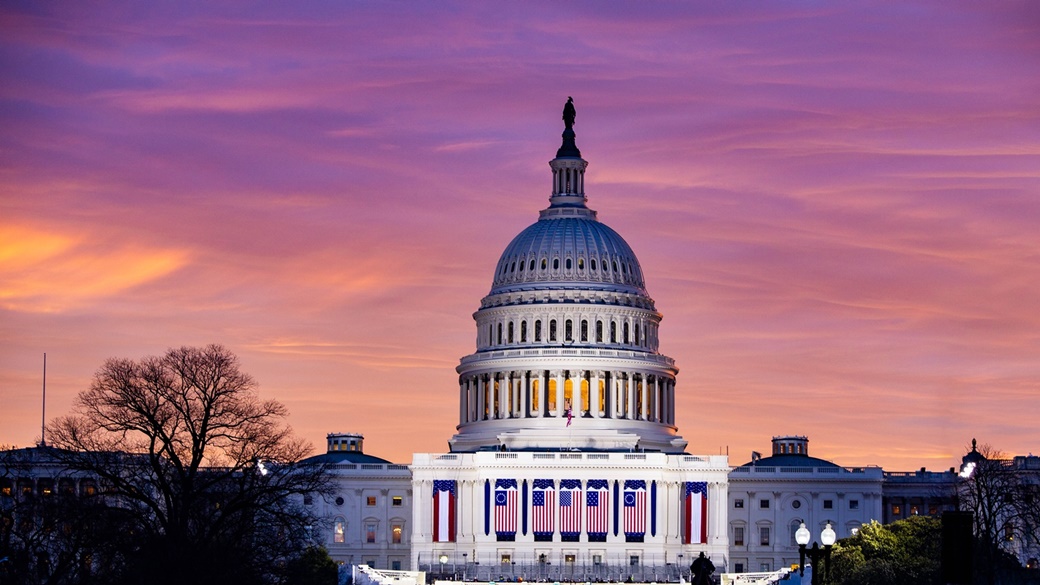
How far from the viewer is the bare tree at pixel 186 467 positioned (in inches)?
3600

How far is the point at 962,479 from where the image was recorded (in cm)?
19750

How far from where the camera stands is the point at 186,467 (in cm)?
10288

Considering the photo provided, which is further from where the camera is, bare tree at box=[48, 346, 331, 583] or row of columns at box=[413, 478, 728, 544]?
row of columns at box=[413, 478, 728, 544]

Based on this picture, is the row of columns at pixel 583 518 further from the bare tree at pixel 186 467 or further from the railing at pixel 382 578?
the bare tree at pixel 186 467

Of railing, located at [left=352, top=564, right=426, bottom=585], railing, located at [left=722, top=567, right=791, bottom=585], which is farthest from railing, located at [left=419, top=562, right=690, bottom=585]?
railing, located at [left=352, top=564, right=426, bottom=585]

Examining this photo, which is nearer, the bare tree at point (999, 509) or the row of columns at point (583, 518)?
the bare tree at point (999, 509)

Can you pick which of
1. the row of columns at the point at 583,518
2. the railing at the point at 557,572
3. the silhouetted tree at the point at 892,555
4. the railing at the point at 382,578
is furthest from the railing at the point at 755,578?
the row of columns at the point at 583,518

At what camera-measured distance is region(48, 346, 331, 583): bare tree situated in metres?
91.4

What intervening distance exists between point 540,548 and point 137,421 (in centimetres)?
9744

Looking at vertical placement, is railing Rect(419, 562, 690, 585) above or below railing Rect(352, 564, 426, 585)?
above

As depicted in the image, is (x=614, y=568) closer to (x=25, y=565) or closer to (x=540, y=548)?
(x=540, y=548)

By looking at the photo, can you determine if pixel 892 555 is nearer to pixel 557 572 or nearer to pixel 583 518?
pixel 557 572

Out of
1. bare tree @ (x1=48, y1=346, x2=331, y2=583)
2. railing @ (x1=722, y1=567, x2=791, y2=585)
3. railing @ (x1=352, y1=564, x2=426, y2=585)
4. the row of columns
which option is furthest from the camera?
the row of columns

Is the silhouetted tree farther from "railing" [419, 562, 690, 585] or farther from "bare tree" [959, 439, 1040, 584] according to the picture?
"railing" [419, 562, 690, 585]
